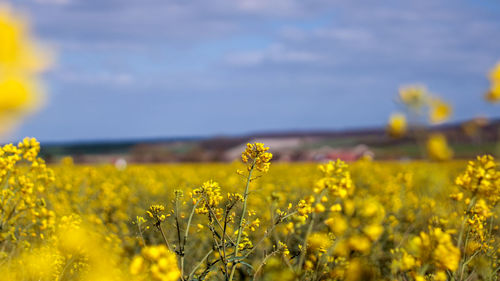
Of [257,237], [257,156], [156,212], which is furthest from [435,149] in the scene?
[156,212]

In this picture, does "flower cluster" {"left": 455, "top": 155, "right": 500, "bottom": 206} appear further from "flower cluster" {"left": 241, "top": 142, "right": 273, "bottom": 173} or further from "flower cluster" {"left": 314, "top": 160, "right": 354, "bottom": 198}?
"flower cluster" {"left": 241, "top": 142, "right": 273, "bottom": 173}

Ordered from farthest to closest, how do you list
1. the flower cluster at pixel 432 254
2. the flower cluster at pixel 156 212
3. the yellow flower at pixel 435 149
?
1. the yellow flower at pixel 435 149
2. the flower cluster at pixel 156 212
3. the flower cluster at pixel 432 254

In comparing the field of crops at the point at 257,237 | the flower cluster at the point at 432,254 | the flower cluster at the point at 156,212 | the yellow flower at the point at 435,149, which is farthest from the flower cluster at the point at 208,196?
the yellow flower at the point at 435,149

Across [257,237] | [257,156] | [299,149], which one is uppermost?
[299,149]

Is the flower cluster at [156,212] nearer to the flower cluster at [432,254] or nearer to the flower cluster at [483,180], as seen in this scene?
the flower cluster at [432,254]

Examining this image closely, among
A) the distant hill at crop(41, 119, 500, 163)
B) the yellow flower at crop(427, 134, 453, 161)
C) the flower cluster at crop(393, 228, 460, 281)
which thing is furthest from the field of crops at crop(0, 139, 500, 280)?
the distant hill at crop(41, 119, 500, 163)

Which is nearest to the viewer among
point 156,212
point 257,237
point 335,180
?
point 335,180

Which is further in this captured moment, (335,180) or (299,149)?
(299,149)

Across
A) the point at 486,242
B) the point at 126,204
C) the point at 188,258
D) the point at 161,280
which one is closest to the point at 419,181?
the point at 126,204

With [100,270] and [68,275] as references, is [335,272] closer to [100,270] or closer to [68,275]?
[100,270]

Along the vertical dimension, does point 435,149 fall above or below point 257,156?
below

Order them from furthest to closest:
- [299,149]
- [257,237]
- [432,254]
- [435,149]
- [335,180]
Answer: [299,149] → [435,149] → [257,237] → [335,180] → [432,254]

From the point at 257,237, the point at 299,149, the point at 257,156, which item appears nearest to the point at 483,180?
the point at 257,156

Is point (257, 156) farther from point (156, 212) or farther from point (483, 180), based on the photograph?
point (483, 180)
